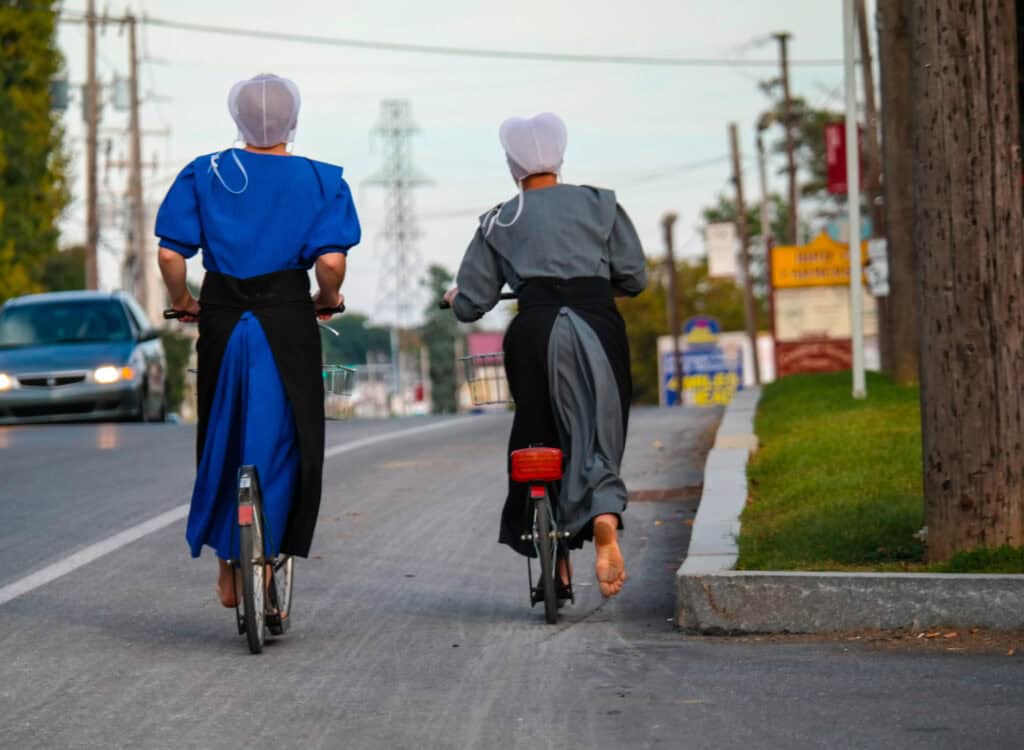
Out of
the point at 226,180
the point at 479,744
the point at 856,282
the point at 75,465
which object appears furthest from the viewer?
the point at 856,282

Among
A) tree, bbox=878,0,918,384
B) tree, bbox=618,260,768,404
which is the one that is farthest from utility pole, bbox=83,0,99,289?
tree, bbox=618,260,768,404

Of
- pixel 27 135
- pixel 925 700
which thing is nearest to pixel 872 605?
pixel 925 700

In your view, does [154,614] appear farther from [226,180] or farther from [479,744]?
[479,744]

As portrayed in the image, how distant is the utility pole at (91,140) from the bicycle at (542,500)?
1757 inches

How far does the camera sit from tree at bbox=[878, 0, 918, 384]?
23016mm

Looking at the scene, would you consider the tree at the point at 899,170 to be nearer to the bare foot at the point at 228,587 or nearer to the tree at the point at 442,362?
the bare foot at the point at 228,587

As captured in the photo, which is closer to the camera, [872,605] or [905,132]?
[872,605]

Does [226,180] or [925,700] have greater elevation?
[226,180]

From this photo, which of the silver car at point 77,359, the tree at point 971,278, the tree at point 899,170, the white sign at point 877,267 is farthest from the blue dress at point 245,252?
the white sign at point 877,267

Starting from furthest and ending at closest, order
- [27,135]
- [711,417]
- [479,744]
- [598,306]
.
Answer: [27,135], [711,417], [598,306], [479,744]

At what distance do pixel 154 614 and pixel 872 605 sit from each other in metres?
2.82

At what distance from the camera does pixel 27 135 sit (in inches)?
1697

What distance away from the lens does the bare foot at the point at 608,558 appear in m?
7.57

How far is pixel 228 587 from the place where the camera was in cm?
738
